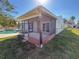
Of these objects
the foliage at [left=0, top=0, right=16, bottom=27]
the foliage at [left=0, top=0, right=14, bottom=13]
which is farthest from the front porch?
the foliage at [left=0, top=0, right=14, bottom=13]

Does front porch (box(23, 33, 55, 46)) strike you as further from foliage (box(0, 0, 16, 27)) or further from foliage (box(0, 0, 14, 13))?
foliage (box(0, 0, 14, 13))

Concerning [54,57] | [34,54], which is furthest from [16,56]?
[54,57]

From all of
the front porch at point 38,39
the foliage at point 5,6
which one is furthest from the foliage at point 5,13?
the front porch at point 38,39

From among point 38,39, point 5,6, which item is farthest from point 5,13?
point 38,39

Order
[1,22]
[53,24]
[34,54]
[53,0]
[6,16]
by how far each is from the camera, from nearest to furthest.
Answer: [34,54], [1,22], [6,16], [53,0], [53,24]

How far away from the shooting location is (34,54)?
9789 mm

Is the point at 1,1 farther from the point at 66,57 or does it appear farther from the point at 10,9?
the point at 66,57

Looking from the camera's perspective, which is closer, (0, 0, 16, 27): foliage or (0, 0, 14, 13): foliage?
(0, 0, 16, 27): foliage

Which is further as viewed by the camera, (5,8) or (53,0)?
(53,0)

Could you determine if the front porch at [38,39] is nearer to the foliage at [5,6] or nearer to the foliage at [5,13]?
the foliage at [5,13]

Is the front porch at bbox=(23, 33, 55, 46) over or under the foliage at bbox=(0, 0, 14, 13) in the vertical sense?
under

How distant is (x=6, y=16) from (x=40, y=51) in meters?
5.18

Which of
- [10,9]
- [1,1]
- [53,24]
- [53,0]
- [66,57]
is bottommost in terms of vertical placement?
[66,57]

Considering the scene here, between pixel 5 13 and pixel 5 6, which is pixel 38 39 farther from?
pixel 5 6
